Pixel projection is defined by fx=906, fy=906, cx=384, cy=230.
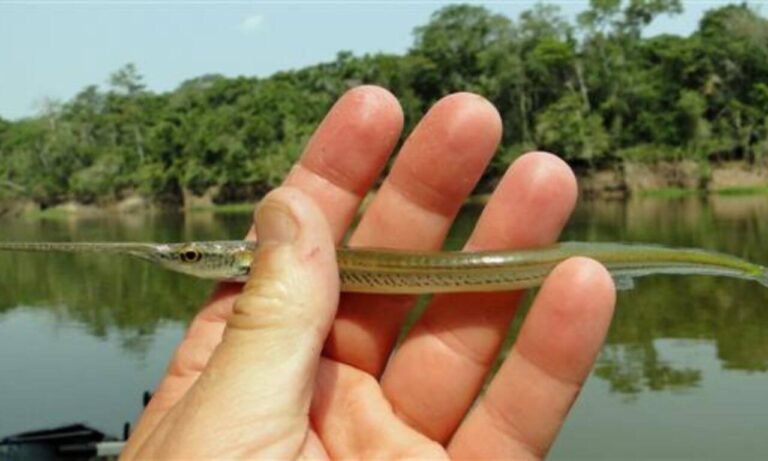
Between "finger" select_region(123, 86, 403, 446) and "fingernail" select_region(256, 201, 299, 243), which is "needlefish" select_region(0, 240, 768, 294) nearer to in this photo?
"finger" select_region(123, 86, 403, 446)

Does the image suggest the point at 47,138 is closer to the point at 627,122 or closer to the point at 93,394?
the point at 627,122

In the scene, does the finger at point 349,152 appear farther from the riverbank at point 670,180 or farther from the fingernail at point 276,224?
the riverbank at point 670,180

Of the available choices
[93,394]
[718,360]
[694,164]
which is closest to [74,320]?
[93,394]

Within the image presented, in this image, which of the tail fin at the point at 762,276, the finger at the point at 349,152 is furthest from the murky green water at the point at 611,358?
the finger at the point at 349,152

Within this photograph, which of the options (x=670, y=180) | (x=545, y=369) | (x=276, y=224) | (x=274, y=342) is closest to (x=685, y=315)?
(x=545, y=369)

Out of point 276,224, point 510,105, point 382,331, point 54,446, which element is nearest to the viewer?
point 276,224

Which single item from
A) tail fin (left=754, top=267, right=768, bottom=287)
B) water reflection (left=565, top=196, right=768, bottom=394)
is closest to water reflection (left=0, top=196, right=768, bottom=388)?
water reflection (left=565, top=196, right=768, bottom=394)

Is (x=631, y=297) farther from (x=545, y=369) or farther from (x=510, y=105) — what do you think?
(x=510, y=105)

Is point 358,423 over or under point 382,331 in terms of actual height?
under
